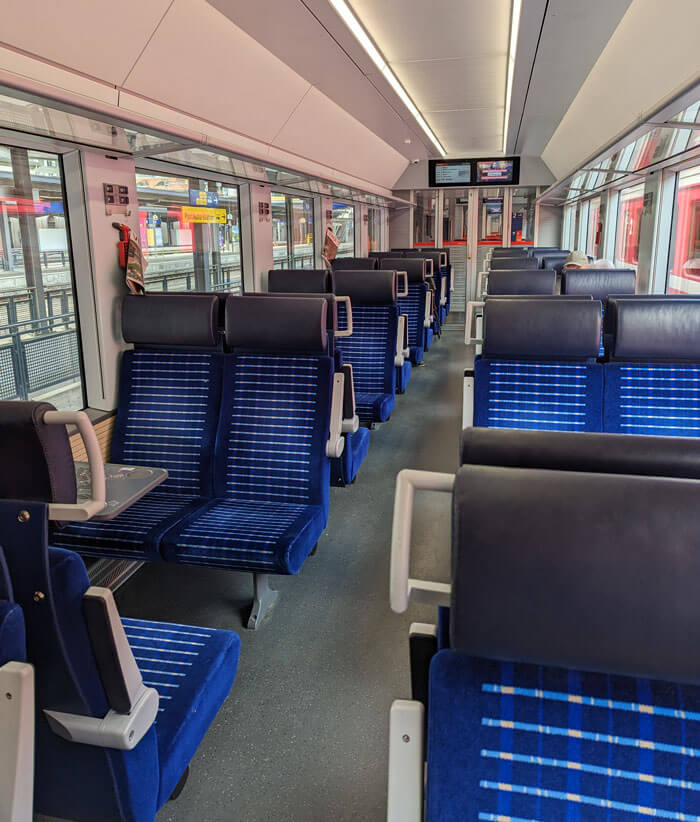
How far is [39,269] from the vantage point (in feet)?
12.9

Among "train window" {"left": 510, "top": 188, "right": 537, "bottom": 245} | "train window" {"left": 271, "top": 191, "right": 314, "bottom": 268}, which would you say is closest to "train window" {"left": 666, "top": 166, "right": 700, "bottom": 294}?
"train window" {"left": 271, "top": 191, "right": 314, "bottom": 268}

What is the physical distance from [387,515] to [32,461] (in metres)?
2.92

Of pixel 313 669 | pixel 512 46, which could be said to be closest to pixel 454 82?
pixel 512 46

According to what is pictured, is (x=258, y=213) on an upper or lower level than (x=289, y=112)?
lower

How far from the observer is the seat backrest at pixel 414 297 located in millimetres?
7516

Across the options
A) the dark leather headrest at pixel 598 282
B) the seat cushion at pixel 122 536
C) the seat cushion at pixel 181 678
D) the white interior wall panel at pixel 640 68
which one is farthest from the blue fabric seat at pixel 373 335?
the seat cushion at pixel 181 678

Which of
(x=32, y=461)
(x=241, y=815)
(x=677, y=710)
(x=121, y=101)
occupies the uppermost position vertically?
(x=121, y=101)

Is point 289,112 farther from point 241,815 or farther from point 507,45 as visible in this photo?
point 241,815

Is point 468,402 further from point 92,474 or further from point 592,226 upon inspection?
point 592,226

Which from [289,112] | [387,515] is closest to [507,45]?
[289,112]

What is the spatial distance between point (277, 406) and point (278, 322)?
0.44m

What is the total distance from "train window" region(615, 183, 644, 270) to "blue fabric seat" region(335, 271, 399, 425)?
496 cm

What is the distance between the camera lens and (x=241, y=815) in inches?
81.7

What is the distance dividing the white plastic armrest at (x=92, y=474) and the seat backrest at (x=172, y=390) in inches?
63.4
